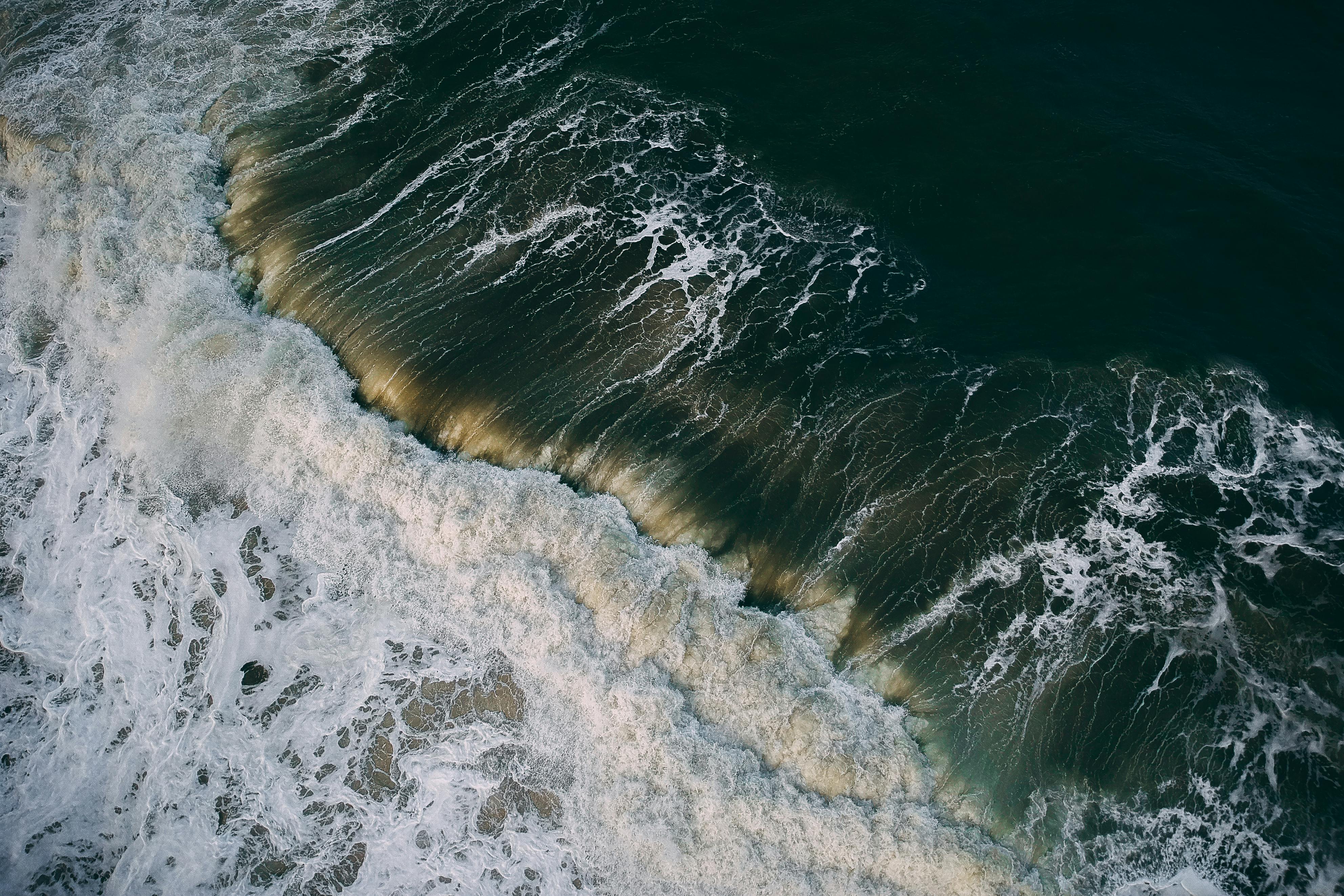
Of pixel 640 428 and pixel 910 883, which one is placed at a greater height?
pixel 640 428

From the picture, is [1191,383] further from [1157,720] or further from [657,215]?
[657,215]

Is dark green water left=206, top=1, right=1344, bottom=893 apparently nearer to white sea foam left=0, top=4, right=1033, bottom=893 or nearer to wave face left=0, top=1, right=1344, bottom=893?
wave face left=0, top=1, right=1344, bottom=893

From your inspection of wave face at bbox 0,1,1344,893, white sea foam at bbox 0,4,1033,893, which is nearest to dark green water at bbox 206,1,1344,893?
wave face at bbox 0,1,1344,893

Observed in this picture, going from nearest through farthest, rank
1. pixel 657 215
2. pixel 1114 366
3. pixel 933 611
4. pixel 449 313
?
1. pixel 933 611
2. pixel 1114 366
3. pixel 449 313
4. pixel 657 215

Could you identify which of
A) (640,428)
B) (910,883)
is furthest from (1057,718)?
(640,428)

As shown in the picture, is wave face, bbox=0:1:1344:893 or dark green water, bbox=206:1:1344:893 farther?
dark green water, bbox=206:1:1344:893

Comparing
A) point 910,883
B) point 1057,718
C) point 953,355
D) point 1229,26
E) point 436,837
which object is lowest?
point 436,837
